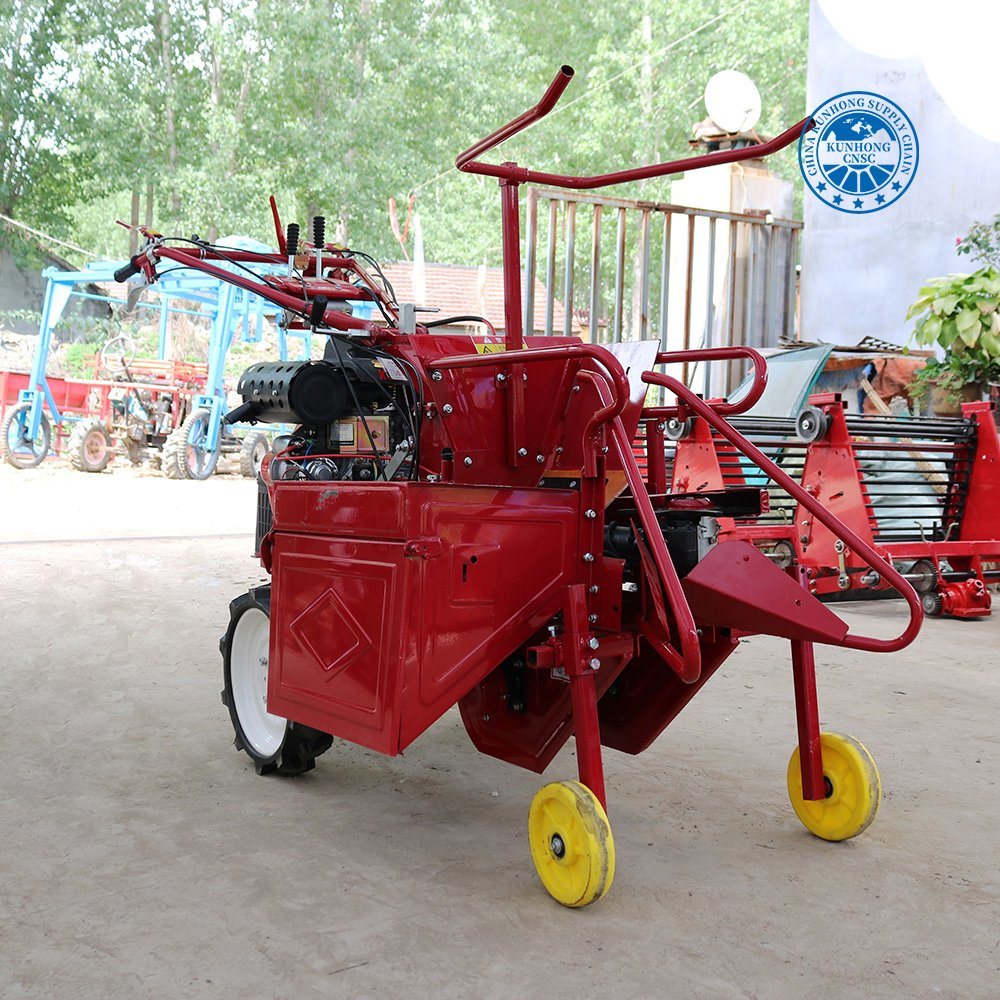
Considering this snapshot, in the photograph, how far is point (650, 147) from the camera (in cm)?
2639

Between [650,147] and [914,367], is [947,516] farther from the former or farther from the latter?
[650,147]

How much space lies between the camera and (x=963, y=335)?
736 cm

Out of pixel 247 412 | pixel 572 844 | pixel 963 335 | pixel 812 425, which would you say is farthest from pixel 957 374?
pixel 572 844

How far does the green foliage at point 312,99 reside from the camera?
80.1ft

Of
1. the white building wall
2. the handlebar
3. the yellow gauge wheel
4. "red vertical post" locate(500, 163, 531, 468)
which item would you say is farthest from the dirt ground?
the white building wall

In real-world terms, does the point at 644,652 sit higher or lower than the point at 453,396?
lower

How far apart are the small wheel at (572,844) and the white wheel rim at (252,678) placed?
1084mm

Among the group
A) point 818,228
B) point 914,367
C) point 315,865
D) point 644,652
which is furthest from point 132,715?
point 818,228

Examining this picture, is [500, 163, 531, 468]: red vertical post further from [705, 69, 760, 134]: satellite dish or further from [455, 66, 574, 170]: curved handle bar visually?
[705, 69, 760, 134]: satellite dish

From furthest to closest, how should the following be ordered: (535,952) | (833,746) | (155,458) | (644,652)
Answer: (155,458)
(644,652)
(833,746)
(535,952)

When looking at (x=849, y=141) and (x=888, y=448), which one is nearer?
(x=888, y=448)

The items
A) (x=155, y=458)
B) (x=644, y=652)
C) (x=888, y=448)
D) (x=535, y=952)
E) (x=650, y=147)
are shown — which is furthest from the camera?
(x=650, y=147)

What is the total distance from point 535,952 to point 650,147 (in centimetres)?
2610

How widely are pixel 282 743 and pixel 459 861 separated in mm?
705
